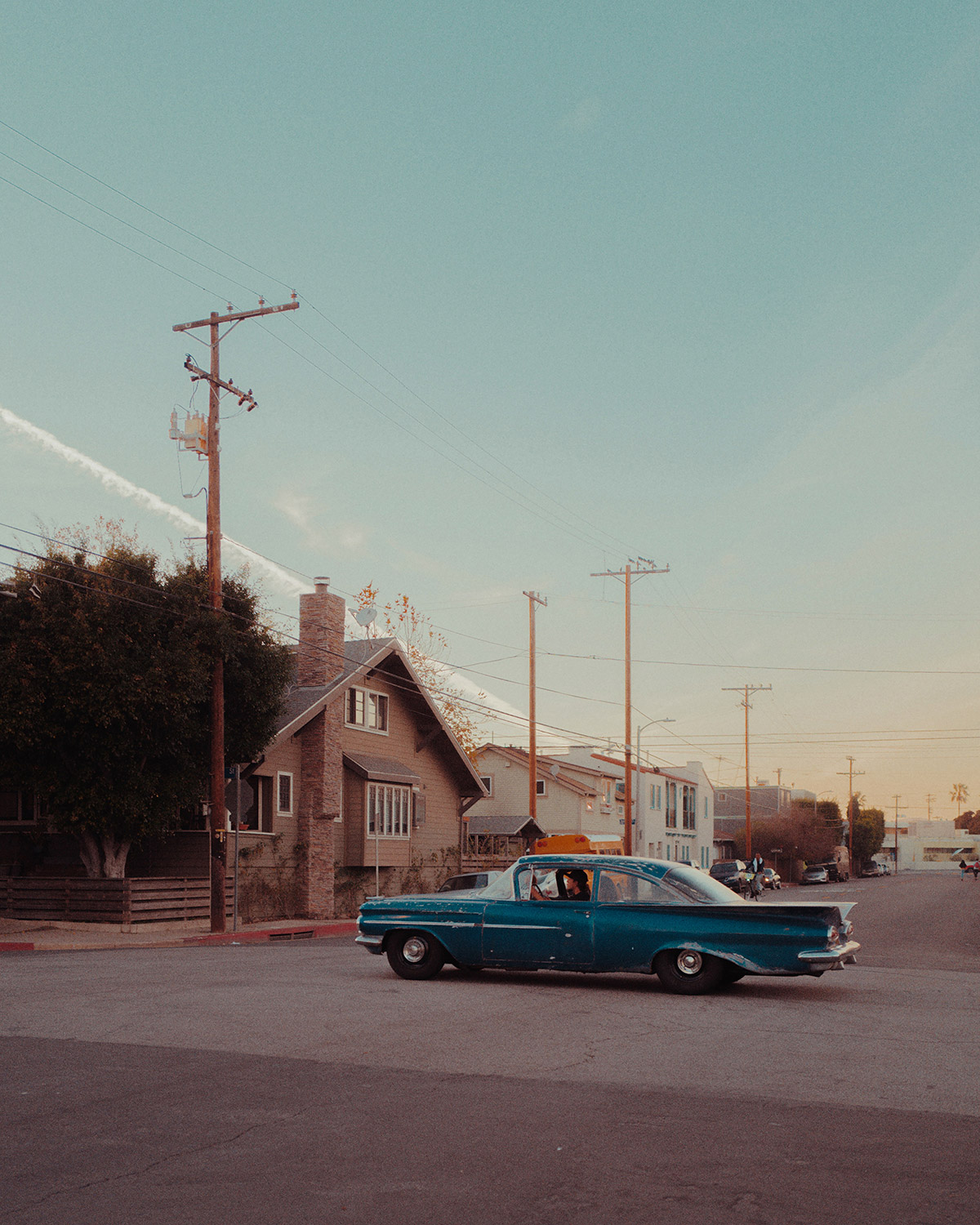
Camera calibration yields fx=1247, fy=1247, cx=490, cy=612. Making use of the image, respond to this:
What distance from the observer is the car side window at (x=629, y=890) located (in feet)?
44.9

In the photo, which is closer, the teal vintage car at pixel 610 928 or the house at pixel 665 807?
the teal vintage car at pixel 610 928

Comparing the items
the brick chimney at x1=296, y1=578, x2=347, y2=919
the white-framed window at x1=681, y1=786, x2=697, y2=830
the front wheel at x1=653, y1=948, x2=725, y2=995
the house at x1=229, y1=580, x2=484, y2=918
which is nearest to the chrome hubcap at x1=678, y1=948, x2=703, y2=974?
the front wheel at x1=653, y1=948, x2=725, y2=995

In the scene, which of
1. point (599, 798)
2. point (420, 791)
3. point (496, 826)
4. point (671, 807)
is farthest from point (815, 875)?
point (420, 791)

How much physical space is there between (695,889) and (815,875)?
84.7 metres

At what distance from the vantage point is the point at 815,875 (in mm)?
93812

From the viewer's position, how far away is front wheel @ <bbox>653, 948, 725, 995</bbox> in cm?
1327

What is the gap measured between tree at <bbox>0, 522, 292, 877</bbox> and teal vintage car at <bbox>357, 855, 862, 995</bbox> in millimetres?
12142

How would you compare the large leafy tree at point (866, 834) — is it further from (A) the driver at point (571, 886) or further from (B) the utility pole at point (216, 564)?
(A) the driver at point (571, 886)

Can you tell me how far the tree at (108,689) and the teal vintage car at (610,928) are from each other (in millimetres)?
12142

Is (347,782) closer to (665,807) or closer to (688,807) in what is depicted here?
(665,807)

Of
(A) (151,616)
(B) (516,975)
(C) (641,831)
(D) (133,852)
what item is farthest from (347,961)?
(C) (641,831)

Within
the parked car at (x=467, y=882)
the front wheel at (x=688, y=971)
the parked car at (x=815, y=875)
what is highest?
the front wheel at (x=688, y=971)

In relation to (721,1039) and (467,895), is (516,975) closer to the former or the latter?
(467,895)

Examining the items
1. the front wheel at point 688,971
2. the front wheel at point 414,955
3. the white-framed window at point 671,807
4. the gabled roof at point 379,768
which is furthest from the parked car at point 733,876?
the front wheel at point 688,971
